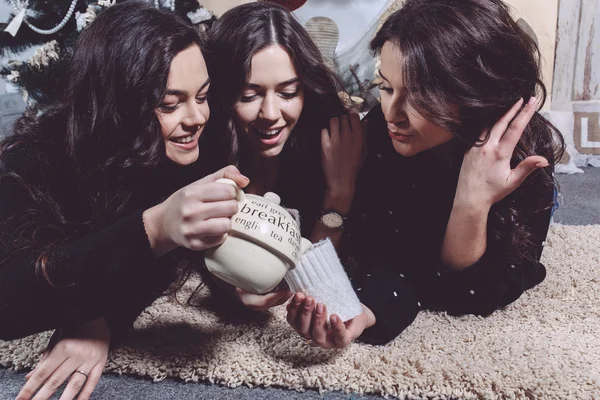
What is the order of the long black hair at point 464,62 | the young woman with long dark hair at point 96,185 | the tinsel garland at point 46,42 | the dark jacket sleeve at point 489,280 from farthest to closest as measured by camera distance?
the tinsel garland at point 46,42 → the dark jacket sleeve at point 489,280 → the long black hair at point 464,62 → the young woman with long dark hair at point 96,185

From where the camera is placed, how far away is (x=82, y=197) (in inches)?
33.6

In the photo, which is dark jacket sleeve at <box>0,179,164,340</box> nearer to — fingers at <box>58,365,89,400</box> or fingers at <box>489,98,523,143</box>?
fingers at <box>58,365,89,400</box>

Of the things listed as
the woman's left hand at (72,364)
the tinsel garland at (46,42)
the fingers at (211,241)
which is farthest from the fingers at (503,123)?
the tinsel garland at (46,42)

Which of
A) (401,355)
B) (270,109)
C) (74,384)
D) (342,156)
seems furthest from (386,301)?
(74,384)

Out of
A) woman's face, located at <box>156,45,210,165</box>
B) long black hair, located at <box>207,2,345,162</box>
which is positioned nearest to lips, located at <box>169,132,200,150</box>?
woman's face, located at <box>156,45,210,165</box>

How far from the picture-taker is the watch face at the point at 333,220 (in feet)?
3.56

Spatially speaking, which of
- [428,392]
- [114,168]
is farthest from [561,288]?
[114,168]

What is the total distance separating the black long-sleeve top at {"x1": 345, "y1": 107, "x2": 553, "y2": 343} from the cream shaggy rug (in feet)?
0.15

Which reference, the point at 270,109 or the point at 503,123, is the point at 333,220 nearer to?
the point at 270,109

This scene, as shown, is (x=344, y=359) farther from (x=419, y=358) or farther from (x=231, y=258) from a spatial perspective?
(x=231, y=258)

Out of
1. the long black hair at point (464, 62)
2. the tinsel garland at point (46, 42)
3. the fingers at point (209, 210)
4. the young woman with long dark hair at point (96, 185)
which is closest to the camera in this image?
the fingers at point (209, 210)

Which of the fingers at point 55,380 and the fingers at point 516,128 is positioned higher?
the fingers at point 516,128

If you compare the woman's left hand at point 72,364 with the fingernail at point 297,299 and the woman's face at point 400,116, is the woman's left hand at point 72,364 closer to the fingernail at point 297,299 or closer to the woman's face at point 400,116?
the fingernail at point 297,299

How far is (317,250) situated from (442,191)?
38 centimetres
